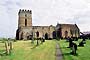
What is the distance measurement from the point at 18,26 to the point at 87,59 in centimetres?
7982

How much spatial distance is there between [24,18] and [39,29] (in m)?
8.27

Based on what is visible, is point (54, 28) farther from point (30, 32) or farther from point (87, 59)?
point (87, 59)

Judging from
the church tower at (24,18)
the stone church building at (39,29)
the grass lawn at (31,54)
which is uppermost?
the church tower at (24,18)

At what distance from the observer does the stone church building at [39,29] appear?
3935 inches

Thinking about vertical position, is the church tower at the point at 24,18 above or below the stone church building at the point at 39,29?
above

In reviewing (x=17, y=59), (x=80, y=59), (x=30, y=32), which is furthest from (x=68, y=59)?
(x=30, y=32)

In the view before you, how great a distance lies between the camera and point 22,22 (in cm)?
10394

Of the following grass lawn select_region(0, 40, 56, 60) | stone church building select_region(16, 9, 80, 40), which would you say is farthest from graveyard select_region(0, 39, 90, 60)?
stone church building select_region(16, 9, 80, 40)

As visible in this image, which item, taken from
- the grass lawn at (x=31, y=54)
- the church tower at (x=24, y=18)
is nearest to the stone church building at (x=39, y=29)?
the church tower at (x=24, y=18)

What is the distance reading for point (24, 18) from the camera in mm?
103375

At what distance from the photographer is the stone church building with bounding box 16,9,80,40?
328 ft

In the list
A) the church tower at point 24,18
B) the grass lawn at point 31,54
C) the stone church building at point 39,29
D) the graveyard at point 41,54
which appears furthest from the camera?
the church tower at point 24,18

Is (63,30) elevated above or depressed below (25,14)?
below

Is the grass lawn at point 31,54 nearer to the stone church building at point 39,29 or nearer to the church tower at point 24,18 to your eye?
the stone church building at point 39,29
